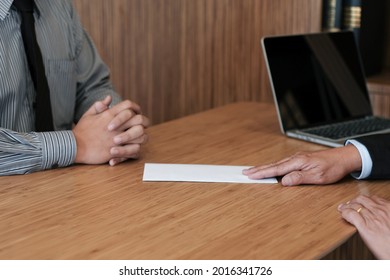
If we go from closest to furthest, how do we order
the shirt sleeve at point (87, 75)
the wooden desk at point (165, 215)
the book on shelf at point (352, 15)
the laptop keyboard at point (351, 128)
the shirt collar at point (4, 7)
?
1. the wooden desk at point (165, 215)
2. the shirt collar at point (4, 7)
3. the laptop keyboard at point (351, 128)
4. the shirt sleeve at point (87, 75)
5. the book on shelf at point (352, 15)

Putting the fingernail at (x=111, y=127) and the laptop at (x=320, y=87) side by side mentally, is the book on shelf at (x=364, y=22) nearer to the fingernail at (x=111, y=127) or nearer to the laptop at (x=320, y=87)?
the laptop at (x=320, y=87)

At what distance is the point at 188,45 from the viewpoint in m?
2.95

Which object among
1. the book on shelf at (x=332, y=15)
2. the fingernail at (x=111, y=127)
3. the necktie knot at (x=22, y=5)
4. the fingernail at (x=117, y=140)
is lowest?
the fingernail at (x=117, y=140)

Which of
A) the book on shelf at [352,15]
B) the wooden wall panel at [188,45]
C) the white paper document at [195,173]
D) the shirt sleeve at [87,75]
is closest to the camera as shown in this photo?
the white paper document at [195,173]

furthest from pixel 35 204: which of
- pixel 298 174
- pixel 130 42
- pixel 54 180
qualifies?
pixel 130 42

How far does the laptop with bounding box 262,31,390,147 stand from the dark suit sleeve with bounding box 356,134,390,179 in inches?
10.2

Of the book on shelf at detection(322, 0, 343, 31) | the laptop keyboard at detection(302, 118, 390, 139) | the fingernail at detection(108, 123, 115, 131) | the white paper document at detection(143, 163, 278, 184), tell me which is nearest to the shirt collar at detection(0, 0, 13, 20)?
the fingernail at detection(108, 123, 115, 131)

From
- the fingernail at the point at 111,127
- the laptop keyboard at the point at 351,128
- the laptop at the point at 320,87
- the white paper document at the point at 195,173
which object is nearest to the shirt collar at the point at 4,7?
the fingernail at the point at 111,127

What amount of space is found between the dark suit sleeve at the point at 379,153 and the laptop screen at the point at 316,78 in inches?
15.9

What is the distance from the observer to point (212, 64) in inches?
121

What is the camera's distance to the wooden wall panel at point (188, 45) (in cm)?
263

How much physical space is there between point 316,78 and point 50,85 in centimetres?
86

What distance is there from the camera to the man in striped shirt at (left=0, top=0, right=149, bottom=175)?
163 centimetres

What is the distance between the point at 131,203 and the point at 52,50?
76cm
